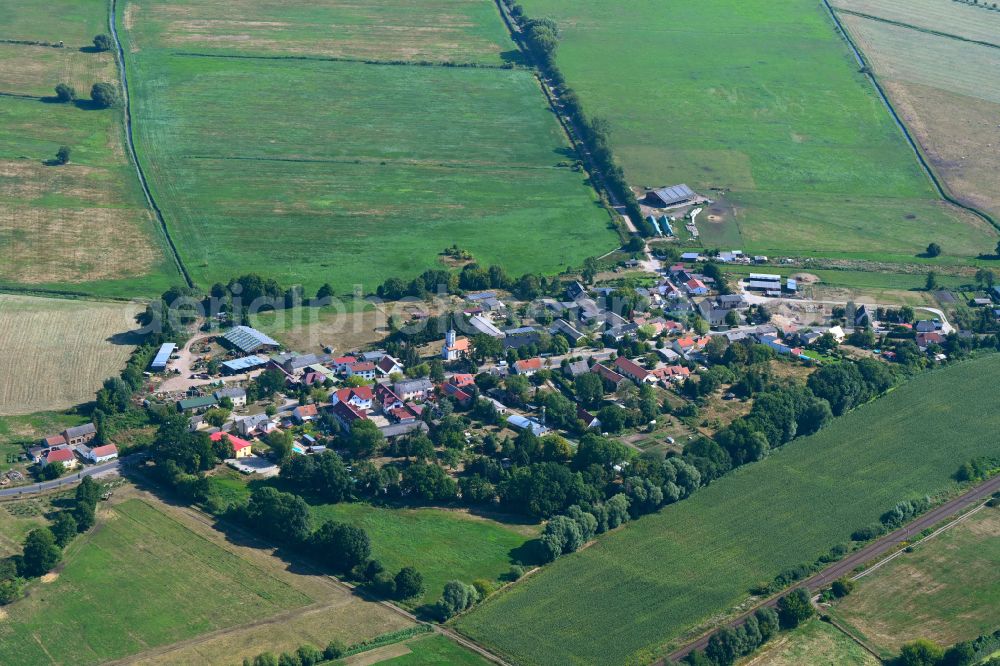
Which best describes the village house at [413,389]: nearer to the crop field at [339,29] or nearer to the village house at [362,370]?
the village house at [362,370]

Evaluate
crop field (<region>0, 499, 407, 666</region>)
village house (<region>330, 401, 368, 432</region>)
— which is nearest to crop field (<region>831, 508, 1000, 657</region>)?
crop field (<region>0, 499, 407, 666</region>)

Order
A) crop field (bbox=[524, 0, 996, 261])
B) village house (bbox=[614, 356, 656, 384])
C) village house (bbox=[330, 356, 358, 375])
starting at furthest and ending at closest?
crop field (bbox=[524, 0, 996, 261]), village house (bbox=[614, 356, 656, 384]), village house (bbox=[330, 356, 358, 375])

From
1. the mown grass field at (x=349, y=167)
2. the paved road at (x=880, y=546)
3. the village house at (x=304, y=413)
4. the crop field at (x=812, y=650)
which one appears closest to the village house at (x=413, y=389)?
the village house at (x=304, y=413)

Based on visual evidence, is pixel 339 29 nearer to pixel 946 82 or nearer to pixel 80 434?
pixel 946 82

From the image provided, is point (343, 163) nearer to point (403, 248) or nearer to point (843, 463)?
point (403, 248)

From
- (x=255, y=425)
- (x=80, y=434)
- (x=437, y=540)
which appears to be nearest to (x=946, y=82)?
(x=255, y=425)

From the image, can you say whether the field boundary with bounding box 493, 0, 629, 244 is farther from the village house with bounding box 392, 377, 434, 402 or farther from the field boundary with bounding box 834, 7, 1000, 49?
the field boundary with bounding box 834, 7, 1000, 49

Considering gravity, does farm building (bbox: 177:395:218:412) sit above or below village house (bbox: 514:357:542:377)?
below
